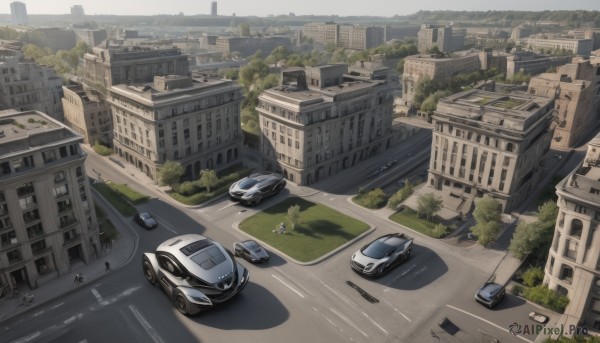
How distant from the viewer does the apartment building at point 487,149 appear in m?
82.4

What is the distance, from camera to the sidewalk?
5759cm

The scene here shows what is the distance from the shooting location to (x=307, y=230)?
259 feet

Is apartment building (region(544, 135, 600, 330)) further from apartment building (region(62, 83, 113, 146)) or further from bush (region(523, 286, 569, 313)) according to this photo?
apartment building (region(62, 83, 113, 146))

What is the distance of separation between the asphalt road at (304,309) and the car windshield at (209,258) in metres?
6.41

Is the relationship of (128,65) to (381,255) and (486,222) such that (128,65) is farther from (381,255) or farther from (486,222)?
(486,222)

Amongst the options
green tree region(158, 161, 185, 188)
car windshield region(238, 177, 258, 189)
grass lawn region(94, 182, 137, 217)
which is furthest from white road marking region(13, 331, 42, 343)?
car windshield region(238, 177, 258, 189)

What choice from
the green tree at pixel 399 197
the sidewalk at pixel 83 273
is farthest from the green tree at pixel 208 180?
the green tree at pixel 399 197

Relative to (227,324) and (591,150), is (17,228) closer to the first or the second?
(227,324)

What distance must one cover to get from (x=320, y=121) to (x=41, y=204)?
58.4 meters

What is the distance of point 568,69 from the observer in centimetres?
13575

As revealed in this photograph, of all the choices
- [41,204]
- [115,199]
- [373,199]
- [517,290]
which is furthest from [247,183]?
[517,290]

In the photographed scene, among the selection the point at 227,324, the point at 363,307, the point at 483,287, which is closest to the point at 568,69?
the point at 483,287

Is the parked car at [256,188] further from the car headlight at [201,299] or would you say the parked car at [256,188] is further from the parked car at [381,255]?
the car headlight at [201,299]

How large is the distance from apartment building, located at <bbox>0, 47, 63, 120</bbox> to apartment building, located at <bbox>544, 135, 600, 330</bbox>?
12899cm
